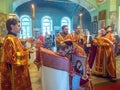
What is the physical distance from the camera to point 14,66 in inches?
105

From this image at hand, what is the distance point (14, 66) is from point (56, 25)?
19225mm

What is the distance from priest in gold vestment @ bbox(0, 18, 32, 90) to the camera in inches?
102

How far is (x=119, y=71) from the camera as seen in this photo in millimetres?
6406

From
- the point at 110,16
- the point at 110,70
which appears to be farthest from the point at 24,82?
the point at 110,16

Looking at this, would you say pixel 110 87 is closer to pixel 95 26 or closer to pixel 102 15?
pixel 102 15

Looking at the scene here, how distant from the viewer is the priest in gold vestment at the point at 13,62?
2.59 metres

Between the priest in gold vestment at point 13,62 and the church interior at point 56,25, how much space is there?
10.3 inches

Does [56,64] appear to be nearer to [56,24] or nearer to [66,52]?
[66,52]

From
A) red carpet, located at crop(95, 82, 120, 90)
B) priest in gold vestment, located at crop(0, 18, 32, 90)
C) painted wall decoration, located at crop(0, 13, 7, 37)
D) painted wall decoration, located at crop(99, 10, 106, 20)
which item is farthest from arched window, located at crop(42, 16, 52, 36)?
priest in gold vestment, located at crop(0, 18, 32, 90)

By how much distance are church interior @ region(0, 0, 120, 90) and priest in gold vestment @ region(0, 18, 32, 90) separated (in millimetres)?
262

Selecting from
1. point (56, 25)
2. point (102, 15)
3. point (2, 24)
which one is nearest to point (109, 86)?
point (2, 24)

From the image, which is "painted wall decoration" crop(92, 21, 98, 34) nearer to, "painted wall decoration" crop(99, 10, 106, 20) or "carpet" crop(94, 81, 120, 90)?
"painted wall decoration" crop(99, 10, 106, 20)

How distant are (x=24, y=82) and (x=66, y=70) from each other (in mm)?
793

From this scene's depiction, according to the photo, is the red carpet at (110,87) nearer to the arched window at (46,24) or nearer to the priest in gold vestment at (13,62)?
the priest in gold vestment at (13,62)
